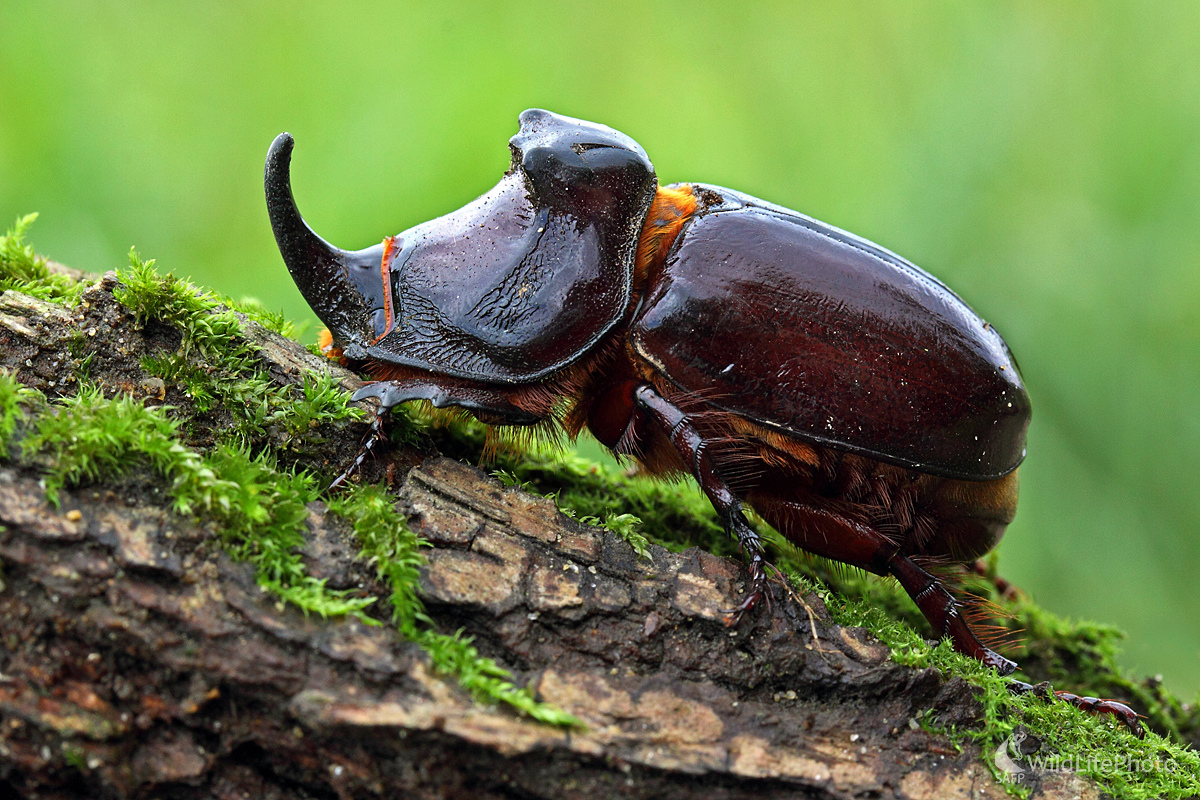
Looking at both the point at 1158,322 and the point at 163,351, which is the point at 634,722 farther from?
the point at 1158,322

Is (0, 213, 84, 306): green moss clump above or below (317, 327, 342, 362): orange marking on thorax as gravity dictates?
above

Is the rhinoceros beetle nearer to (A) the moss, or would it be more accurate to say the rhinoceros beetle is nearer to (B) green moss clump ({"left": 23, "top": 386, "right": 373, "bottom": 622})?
(B) green moss clump ({"left": 23, "top": 386, "right": 373, "bottom": 622})

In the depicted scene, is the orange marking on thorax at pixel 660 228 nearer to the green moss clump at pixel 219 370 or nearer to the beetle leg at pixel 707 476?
the beetle leg at pixel 707 476

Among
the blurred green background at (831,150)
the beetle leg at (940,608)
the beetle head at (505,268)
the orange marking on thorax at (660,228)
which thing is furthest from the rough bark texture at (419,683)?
the blurred green background at (831,150)

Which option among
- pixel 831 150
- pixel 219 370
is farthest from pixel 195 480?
pixel 831 150

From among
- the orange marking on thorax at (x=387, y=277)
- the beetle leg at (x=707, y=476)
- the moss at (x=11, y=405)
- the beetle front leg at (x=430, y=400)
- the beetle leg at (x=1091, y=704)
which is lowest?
the beetle leg at (x=1091, y=704)

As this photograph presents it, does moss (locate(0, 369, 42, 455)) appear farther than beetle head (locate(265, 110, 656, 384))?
No

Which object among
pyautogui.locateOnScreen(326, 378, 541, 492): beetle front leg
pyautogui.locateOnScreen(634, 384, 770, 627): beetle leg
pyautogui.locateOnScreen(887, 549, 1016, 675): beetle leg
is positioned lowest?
pyautogui.locateOnScreen(887, 549, 1016, 675): beetle leg

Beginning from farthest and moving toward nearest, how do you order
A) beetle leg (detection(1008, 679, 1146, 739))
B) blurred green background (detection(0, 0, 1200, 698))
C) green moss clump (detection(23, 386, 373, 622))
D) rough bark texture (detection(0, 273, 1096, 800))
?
blurred green background (detection(0, 0, 1200, 698)) < beetle leg (detection(1008, 679, 1146, 739)) < green moss clump (detection(23, 386, 373, 622)) < rough bark texture (detection(0, 273, 1096, 800))

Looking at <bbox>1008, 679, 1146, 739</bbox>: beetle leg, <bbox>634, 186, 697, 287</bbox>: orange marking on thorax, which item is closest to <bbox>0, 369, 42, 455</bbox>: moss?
<bbox>634, 186, 697, 287</bbox>: orange marking on thorax
